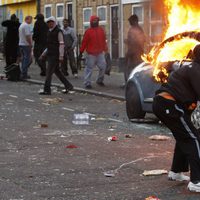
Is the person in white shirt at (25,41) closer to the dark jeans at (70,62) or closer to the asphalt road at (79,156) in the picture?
the dark jeans at (70,62)

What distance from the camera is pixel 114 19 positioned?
2722cm

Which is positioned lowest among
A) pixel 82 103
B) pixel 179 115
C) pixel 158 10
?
pixel 82 103

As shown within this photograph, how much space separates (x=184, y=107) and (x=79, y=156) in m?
2.31

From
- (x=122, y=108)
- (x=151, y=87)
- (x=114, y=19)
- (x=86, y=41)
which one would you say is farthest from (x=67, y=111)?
(x=114, y=19)

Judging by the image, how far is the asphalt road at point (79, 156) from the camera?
7.06 m

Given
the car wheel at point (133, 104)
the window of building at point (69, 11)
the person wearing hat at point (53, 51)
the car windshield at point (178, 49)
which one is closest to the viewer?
the car windshield at point (178, 49)

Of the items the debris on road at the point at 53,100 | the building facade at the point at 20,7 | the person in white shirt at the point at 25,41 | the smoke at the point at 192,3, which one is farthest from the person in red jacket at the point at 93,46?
the building facade at the point at 20,7

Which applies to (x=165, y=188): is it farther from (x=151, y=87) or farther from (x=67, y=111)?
(x=67, y=111)

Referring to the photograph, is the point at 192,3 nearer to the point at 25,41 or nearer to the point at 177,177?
the point at 177,177

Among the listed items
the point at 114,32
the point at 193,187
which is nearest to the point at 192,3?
the point at 193,187

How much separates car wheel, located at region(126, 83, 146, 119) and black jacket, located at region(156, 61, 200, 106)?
211 inches

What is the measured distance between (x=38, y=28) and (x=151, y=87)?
434 inches

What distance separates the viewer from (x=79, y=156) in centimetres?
901

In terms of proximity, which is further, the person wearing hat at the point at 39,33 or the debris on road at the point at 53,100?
the person wearing hat at the point at 39,33
